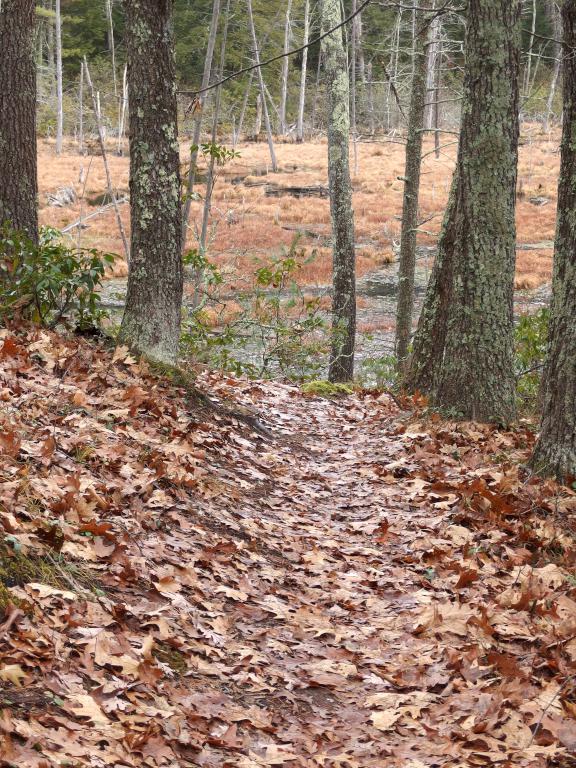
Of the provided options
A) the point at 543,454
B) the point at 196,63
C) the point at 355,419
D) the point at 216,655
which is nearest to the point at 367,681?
the point at 216,655

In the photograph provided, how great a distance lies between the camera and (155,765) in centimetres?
249

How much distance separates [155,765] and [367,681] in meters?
1.26

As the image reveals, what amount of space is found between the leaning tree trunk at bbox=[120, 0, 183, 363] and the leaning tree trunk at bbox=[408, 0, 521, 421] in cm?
258

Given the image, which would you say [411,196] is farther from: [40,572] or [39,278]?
[40,572]

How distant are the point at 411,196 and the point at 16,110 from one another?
688 cm

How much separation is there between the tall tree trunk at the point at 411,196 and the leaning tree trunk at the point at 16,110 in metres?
6.31

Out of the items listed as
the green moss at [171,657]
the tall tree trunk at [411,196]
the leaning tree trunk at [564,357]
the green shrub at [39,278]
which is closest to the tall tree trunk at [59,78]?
the tall tree trunk at [411,196]

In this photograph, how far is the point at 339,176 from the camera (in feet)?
37.3

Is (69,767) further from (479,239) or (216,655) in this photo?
(479,239)

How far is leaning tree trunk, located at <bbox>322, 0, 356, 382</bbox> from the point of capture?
11180 mm

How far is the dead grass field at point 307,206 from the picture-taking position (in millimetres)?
27562

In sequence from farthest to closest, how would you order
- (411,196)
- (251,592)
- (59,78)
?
1. (59,78)
2. (411,196)
3. (251,592)

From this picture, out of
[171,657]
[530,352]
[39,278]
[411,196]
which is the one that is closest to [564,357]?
[171,657]

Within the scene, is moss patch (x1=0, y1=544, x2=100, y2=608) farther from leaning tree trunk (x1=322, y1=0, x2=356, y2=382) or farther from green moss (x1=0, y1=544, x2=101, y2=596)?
leaning tree trunk (x1=322, y1=0, x2=356, y2=382)
